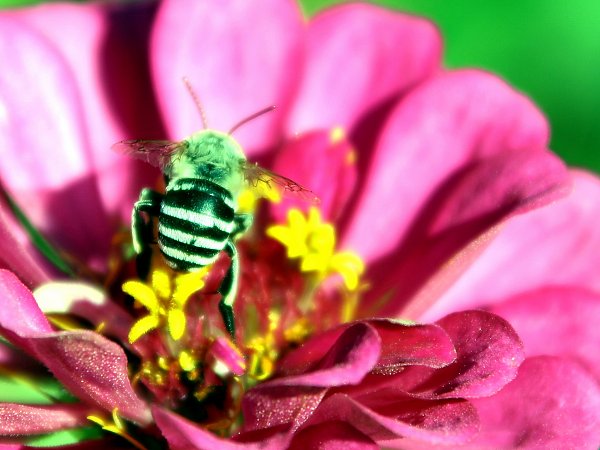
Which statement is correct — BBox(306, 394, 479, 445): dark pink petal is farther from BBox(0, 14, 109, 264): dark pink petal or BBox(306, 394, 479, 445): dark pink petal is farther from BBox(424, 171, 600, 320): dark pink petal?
BBox(0, 14, 109, 264): dark pink petal

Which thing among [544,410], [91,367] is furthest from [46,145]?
[544,410]

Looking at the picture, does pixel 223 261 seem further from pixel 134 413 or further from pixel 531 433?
pixel 531 433

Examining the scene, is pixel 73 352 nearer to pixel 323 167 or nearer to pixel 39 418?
pixel 39 418

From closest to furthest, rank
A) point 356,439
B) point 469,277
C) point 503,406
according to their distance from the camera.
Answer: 1. point 356,439
2. point 503,406
3. point 469,277

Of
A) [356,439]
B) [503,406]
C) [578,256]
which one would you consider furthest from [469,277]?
[356,439]

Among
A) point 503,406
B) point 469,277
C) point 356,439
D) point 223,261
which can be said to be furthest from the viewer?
point 469,277

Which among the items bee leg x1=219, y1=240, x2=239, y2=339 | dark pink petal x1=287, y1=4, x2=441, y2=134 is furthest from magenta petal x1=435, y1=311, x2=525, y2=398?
dark pink petal x1=287, y1=4, x2=441, y2=134

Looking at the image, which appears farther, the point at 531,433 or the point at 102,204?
the point at 102,204
